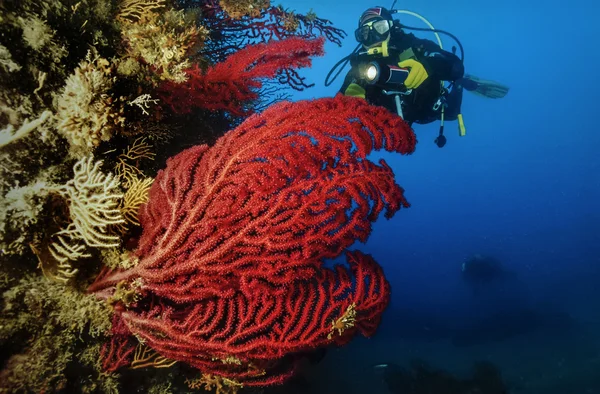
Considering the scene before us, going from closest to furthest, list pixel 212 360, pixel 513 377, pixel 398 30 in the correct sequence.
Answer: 1. pixel 212 360
2. pixel 398 30
3. pixel 513 377

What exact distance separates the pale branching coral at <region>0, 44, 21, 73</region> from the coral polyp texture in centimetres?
2

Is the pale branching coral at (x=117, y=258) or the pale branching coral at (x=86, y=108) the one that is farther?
the pale branching coral at (x=117, y=258)

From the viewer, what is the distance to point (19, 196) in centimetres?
231

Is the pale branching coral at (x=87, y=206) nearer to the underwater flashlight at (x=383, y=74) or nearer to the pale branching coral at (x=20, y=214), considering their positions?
the pale branching coral at (x=20, y=214)

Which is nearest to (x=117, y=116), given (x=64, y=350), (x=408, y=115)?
(x=64, y=350)

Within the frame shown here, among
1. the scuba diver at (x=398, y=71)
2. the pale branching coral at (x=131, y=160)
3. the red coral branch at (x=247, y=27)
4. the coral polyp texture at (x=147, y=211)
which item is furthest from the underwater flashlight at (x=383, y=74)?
the pale branching coral at (x=131, y=160)

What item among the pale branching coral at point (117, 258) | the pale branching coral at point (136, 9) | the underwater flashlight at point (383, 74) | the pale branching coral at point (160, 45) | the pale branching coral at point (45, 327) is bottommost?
the pale branching coral at point (45, 327)

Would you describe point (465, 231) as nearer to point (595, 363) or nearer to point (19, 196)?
point (595, 363)

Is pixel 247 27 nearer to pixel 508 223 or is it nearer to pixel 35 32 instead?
pixel 35 32

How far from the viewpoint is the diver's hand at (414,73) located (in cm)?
688

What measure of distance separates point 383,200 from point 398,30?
6492mm

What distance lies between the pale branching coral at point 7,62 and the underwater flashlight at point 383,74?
5.43 metres

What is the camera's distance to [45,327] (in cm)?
277

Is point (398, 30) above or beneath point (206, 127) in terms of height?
above
